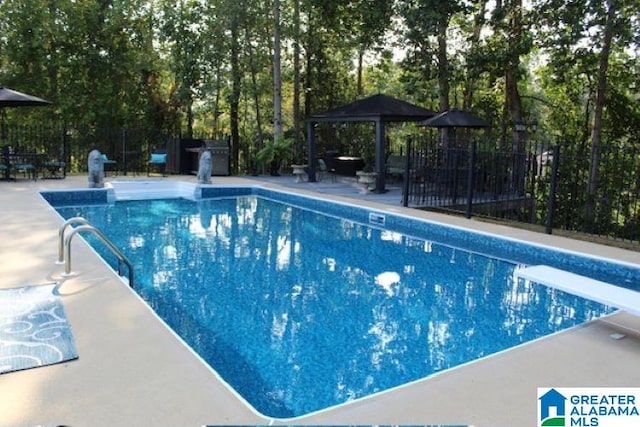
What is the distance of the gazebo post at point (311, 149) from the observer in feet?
48.0

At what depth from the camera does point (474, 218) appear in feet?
31.8

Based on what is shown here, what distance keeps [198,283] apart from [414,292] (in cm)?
239

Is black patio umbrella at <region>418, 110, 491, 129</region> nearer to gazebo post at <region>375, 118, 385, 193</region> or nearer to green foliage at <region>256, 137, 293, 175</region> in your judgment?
gazebo post at <region>375, 118, 385, 193</region>

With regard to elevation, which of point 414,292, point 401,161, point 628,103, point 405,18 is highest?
point 405,18

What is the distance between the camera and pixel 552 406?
290 centimetres

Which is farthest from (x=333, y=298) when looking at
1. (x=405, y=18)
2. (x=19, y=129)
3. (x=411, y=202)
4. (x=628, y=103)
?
(x=19, y=129)

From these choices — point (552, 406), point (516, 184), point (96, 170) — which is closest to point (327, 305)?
point (552, 406)

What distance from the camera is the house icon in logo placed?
2756 mm

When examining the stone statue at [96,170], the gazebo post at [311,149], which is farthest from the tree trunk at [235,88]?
the stone statue at [96,170]

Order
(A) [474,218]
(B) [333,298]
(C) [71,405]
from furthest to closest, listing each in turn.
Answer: (A) [474,218], (B) [333,298], (C) [71,405]

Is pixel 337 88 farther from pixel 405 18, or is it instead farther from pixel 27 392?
pixel 27 392

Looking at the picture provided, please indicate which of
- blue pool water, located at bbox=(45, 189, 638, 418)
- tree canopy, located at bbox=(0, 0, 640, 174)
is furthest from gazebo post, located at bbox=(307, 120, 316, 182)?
blue pool water, located at bbox=(45, 189, 638, 418)

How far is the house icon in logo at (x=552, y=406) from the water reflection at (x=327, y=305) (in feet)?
3.48

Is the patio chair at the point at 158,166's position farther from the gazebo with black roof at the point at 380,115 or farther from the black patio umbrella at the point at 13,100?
the gazebo with black roof at the point at 380,115
